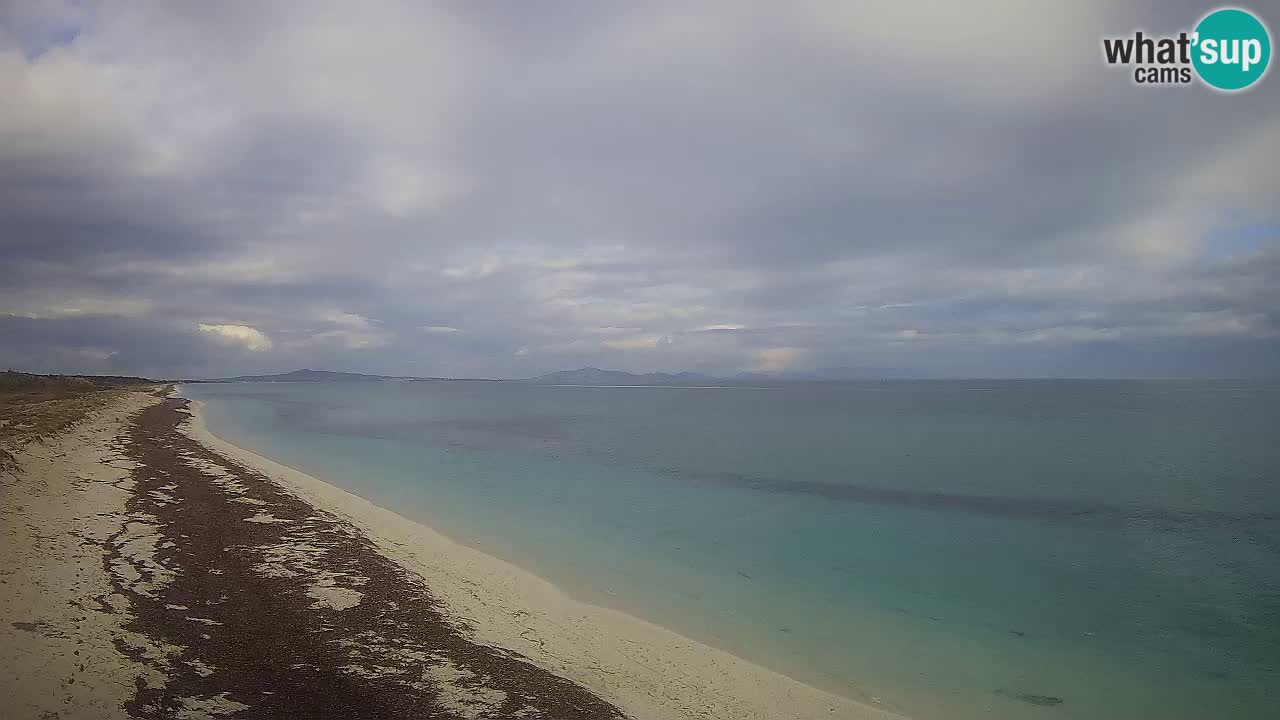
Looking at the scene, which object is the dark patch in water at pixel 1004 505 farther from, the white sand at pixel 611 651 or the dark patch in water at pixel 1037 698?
the white sand at pixel 611 651

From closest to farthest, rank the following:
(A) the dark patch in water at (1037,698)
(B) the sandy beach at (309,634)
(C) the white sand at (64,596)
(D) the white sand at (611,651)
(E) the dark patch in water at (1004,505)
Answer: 1. (C) the white sand at (64,596)
2. (B) the sandy beach at (309,634)
3. (D) the white sand at (611,651)
4. (A) the dark patch in water at (1037,698)
5. (E) the dark patch in water at (1004,505)

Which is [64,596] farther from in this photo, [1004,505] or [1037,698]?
[1004,505]

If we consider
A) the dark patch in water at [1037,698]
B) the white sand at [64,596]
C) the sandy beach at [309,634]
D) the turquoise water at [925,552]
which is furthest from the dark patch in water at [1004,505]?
the white sand at [64,596]

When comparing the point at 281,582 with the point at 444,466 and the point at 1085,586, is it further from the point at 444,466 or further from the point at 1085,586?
the point at 444,466

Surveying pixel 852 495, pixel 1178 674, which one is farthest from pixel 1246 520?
pixel 1178 674

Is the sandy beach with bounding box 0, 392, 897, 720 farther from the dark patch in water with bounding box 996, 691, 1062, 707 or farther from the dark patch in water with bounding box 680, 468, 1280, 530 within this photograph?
the dark patch in water with bounding box 680, 468, 1280, 530

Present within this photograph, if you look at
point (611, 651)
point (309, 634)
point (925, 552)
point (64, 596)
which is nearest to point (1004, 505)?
point (925, 552)
